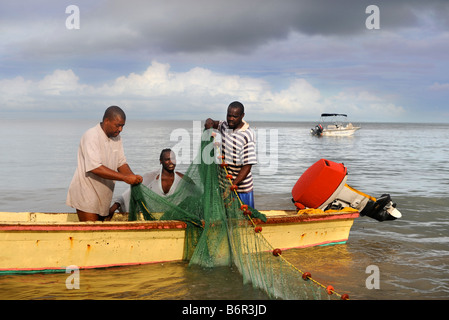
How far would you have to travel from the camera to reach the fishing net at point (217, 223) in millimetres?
5070

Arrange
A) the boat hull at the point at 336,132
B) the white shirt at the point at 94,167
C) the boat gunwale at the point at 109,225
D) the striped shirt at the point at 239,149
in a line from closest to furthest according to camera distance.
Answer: the white shirt at the point at 94,167 < the boat gunwale at the point at 109,225 < the striped shirt at the point at 239,149 < the boat hull at the point at 336,132

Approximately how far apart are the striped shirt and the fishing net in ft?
0.50

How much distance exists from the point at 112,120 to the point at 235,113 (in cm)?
152

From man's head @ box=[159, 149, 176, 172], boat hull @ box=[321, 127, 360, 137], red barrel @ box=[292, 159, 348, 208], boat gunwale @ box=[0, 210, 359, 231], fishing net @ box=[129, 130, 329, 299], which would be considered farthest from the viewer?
boat hull @ box=[321, 127, 360, 137]

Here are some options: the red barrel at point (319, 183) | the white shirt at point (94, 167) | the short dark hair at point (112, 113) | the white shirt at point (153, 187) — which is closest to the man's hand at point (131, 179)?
the white shirt at point (94, 167)

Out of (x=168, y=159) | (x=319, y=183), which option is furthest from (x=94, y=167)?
(x=319, y=183)

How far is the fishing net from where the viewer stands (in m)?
5.07

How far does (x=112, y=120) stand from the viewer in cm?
490

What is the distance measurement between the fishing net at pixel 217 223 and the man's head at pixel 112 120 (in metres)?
0.88

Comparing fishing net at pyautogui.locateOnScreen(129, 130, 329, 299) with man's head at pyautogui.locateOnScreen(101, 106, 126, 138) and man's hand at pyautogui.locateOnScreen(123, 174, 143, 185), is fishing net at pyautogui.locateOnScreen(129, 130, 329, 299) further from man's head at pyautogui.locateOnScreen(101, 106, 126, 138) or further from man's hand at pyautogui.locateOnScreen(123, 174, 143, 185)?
man's head at pyautogui.locateOnScreen(101, 106, 126, 138)

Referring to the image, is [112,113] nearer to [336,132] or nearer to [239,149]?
[239,149]

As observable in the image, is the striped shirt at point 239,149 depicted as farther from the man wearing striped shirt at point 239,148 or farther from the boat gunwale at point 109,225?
the boat gunwale at point 109,225

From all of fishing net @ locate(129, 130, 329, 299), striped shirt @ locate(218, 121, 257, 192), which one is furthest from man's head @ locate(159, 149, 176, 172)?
striped shirt @ locate(218, 121, 257, 192)

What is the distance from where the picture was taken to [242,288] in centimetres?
534
